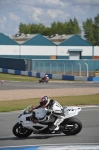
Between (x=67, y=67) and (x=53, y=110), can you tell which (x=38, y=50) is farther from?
(x=53, y=110)

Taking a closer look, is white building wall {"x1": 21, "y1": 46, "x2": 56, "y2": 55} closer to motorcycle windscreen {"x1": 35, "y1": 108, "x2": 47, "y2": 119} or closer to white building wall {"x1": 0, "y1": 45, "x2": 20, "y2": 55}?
white building wall {"x1": 0, "y1": 45, "x2": 20, "y2": 55}

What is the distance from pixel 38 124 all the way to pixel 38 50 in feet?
234

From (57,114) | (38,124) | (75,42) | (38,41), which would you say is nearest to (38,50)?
(38,41)

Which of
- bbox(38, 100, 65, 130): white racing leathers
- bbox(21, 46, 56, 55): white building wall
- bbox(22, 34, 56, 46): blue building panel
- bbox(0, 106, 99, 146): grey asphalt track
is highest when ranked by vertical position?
bbox(22, 34, 56, 46): blue building panel

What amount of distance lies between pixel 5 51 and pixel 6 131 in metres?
66.8

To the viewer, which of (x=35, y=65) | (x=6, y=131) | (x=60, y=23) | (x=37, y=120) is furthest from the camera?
(x=60, y=23)

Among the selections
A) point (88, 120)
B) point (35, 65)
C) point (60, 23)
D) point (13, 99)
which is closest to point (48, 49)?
point (35, 65)

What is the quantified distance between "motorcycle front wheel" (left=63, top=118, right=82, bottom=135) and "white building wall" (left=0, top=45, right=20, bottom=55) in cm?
6771

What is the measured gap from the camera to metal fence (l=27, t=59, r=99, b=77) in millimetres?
56844

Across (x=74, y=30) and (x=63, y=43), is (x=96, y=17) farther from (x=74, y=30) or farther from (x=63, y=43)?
(x=63, y=43)

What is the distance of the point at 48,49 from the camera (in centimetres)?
8638

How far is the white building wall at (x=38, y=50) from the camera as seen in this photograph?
83.6 meters

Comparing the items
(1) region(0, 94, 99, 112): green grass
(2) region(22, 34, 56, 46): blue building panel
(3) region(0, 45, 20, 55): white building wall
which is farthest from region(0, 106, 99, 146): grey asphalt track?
(2) region(22, 34, 56, 46): blue building panel

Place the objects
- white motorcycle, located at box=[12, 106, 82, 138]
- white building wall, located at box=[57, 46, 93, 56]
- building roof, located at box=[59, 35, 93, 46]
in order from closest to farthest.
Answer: white motorcycle, located at box=[12, 106, 82, 138], white building wall, located at box=[57, 46, 93, 56], building roof, located at box=[59, 35, 93, 46]
